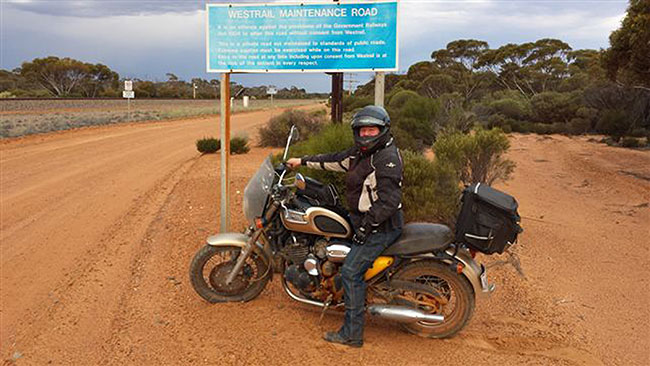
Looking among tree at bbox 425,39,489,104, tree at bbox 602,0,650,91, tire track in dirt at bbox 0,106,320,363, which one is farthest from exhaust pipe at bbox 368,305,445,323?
tree at bbox 425,39,489,104

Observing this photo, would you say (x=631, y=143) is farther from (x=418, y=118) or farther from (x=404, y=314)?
(x=404, y=314)

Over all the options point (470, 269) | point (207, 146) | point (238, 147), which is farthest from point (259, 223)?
point (238, 147)

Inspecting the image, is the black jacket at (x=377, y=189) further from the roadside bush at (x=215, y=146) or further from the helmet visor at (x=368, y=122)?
the roadside bush at (x=215, y=146)

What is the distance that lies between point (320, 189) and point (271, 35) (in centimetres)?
238

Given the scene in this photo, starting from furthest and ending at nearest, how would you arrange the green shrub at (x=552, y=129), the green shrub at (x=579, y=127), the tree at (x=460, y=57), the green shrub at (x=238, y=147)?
the tree at (x=460, y=57), the green shrub at (x=552, y=129), the green shrub at (x=579, y=127), the green shrub at (x=238, y=147)

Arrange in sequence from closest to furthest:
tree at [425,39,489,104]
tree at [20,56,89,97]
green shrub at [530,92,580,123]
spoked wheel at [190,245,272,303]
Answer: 1. spoked wheel at [190,245,272,303]
2. green shrub at [530,92,580,123]
3. tree at [425,39,489,104]
4. tree at [20,56,89,97]

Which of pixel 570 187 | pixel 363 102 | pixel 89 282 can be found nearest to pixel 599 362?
pixel 89 282

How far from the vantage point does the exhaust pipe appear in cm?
419

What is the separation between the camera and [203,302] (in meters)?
5.09

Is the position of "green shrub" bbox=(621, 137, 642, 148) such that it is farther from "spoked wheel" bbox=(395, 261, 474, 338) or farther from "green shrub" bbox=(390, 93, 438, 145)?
"spoked wheel" bbox=(395, 261, 474, 338)

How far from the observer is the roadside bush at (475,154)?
9.21 m

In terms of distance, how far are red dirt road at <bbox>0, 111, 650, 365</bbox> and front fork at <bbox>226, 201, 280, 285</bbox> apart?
35 cm

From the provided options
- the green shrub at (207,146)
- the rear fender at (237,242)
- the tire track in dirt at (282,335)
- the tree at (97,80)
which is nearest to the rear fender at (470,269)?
the tire track in dirt at (282,335)

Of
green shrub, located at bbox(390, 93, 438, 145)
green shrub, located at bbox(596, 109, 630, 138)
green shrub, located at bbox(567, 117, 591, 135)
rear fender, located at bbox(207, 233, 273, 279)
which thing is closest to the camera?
rear fender, located at bbox(207, 233, 273, 279)
